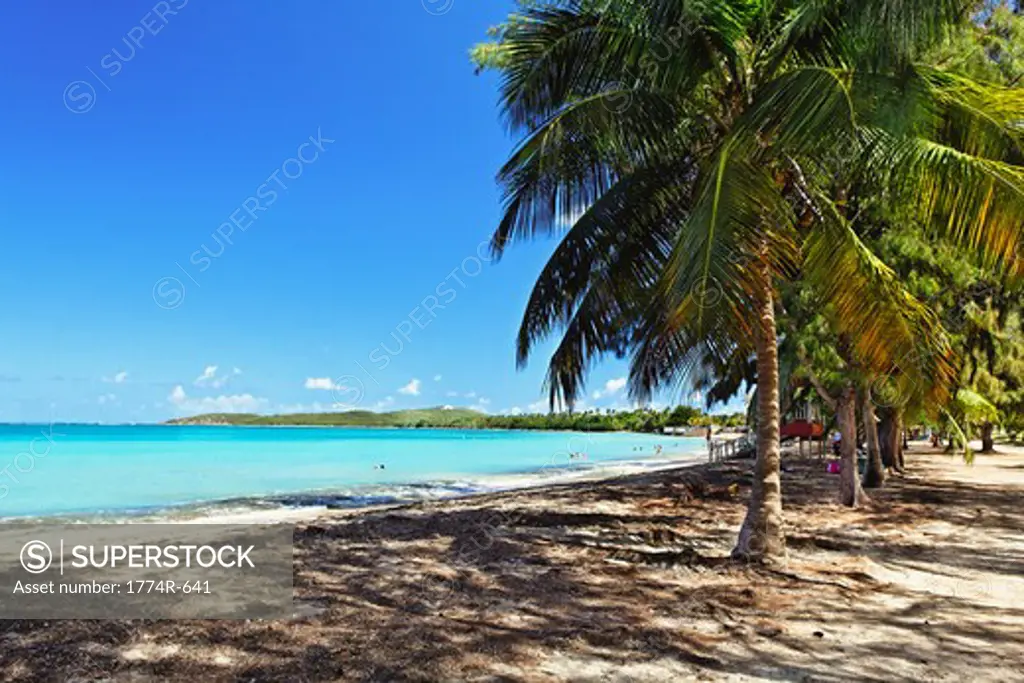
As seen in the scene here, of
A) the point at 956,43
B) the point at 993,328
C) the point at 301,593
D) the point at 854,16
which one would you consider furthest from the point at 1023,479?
the point at 301,593

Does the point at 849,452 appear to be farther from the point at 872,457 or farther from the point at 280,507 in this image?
the point at 280,507

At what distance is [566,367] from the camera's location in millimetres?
7762

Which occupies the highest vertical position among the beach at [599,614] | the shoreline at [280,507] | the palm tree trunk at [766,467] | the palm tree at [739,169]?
the palm tree at [739,169]

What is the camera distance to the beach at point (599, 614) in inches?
155

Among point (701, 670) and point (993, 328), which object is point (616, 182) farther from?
point (993, 328)

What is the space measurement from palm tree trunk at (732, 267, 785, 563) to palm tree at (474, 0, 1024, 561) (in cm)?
2

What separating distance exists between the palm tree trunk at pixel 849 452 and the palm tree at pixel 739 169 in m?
4.23

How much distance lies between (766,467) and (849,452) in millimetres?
5526

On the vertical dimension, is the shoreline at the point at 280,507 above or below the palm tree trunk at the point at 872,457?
below

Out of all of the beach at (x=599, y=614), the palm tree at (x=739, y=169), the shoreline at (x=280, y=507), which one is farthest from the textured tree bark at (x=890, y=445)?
the palm tree at (x=739, y=169)

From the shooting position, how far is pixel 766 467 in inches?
269

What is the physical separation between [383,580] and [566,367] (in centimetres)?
299

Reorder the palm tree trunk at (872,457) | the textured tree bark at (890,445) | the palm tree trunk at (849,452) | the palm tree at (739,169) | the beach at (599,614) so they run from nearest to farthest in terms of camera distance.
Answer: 1. the beach at (599,614)
2. the palm tree at (739,169)
3. the palm tree trunk at (849,452)
4. the palm tree trunk at (872,457)
5. the textured tree bark at (890,445)

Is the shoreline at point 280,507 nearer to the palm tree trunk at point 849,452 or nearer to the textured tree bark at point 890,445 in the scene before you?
the palm tree trunk at point 849,452
